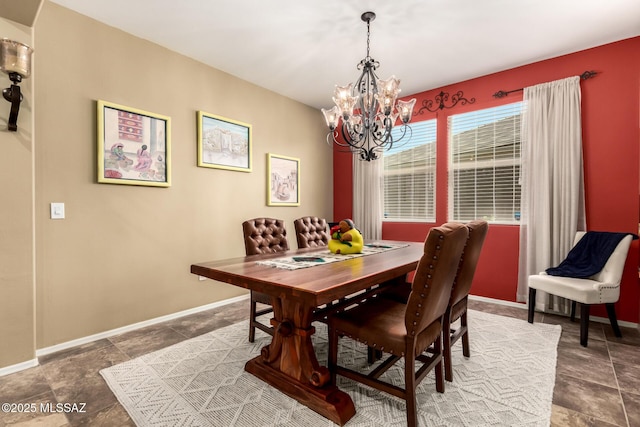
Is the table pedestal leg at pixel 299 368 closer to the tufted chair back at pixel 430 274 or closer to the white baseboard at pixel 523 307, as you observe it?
the tufted chair back at pixel 430 274

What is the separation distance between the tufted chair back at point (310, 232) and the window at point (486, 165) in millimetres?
1774

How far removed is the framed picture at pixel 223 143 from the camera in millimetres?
3383

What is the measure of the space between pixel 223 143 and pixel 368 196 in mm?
2187

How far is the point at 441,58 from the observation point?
10.8 feet

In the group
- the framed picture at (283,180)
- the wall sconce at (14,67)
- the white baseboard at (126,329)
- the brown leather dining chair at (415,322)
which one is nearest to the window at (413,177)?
the framed picture at (283,180)

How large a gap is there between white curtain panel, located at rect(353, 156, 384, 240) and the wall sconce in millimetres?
3671

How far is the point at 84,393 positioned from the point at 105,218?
139cm

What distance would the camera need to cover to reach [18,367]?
82.5 inches

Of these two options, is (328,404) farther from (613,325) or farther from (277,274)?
(613,325)

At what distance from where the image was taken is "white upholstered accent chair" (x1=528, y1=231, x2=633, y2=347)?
249cm

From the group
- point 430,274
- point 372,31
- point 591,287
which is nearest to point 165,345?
point 430,274

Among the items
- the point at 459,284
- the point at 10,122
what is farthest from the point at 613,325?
the point at 10,122

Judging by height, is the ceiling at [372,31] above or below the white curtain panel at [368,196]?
above

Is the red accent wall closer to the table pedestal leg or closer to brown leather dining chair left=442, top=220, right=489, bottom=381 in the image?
brown leather dining chair left=442, top=220, right=489, bottom=381
